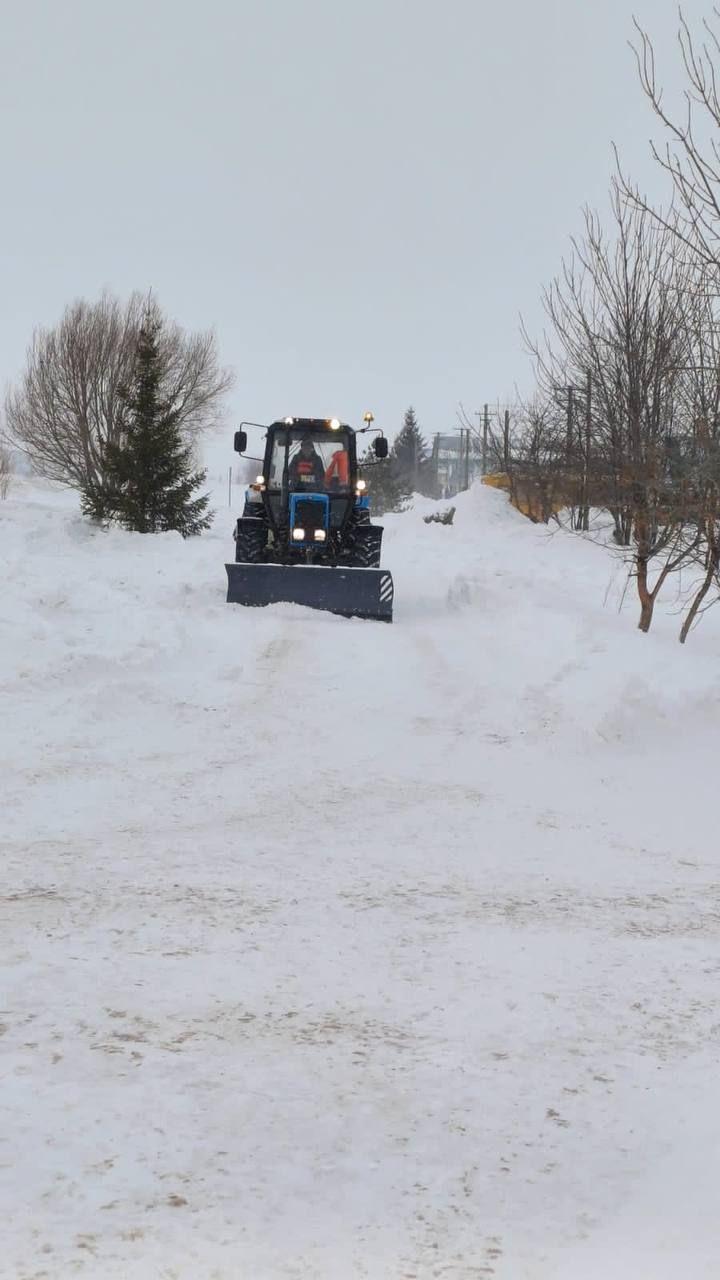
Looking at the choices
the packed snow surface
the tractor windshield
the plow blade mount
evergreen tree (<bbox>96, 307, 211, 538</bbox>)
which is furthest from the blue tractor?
evergreen tree (<bbox>96, 307, 211, 538</bbox>)

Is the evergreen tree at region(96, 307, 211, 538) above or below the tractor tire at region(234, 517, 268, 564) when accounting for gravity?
above

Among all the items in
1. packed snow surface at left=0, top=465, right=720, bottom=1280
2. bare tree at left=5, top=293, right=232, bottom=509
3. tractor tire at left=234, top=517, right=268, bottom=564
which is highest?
bare tree at left=5, top=293, right=232, bottom=509

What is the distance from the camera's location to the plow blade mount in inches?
488

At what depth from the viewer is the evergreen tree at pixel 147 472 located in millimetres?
21703

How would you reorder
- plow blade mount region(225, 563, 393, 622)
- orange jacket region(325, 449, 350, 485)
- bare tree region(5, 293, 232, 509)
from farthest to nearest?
1. bare tree region(5, 293, 232, 509)
2. orange jacket region(325, 449, 350, 485)
3. plow blade mount region(225, 563, 393, 622)

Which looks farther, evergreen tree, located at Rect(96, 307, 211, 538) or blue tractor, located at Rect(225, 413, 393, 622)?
evergreen tree, located at Rect(96, 307, 211, 538)

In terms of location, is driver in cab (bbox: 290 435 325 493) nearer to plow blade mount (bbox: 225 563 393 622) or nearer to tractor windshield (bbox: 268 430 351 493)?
tractor windshield (bbox: 268 430 351 493)

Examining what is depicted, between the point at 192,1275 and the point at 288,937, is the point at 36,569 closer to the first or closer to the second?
the point at 288,937

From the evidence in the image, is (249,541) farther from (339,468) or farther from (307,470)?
(339,468)

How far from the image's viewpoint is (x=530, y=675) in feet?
28.6

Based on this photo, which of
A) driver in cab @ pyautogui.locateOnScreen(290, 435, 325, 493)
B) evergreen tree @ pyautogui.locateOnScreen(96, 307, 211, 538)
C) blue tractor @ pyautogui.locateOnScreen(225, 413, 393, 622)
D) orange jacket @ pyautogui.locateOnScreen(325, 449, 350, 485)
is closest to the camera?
blue tractor @ pyautogui.locateOnScreen(225, 413, 393, 622)

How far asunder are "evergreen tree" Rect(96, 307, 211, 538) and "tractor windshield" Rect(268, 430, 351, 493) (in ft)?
25.6

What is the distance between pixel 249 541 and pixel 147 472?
881 cm

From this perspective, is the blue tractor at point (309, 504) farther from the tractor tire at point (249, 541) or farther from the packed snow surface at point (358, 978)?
the packed snow surface at point (358, 978)
